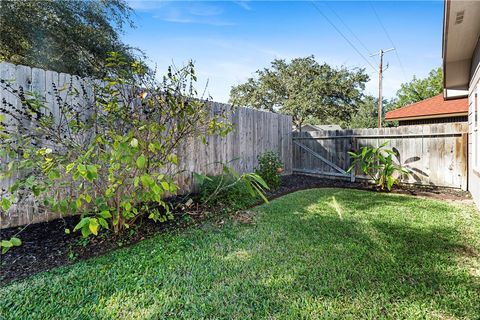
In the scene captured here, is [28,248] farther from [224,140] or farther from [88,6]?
[88,6]

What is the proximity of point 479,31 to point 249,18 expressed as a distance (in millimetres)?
4711

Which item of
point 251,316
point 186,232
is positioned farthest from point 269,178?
point 251,316

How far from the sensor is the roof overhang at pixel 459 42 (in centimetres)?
271

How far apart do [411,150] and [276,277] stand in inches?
195

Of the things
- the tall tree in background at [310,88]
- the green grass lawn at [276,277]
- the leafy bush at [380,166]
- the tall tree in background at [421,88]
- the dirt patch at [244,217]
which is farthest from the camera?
the tall tree in background at [421,88]

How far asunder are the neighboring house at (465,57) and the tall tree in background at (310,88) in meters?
12.0

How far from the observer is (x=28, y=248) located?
2234 mm

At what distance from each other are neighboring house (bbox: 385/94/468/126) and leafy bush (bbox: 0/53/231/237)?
9524 mm

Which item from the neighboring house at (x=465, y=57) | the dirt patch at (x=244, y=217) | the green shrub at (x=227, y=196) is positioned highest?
the neighboring house at (x=465, y=57)

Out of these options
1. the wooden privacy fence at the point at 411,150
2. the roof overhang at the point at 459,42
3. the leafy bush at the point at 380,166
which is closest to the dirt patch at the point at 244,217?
the leafy bush at the point at 380,166

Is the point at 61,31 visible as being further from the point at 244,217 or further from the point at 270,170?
the point at 244,217

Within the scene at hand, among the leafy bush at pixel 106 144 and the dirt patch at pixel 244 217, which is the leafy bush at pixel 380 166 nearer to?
the dirt patch at pixel 244 217

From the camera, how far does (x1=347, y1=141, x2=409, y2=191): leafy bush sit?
4.87m

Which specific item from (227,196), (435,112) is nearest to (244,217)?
(227,196)
